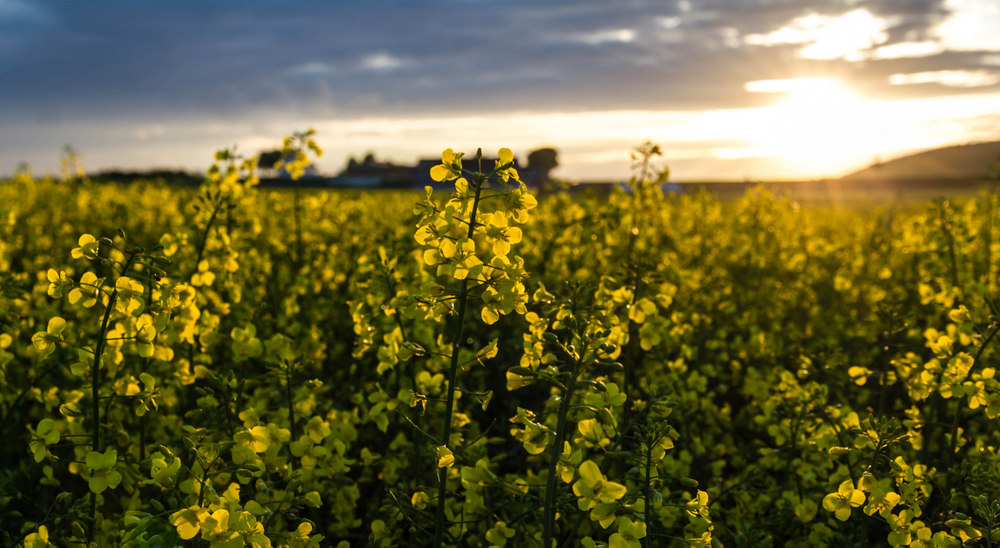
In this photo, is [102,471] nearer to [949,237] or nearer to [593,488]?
[593,488]

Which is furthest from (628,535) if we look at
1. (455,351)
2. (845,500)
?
(845,500)

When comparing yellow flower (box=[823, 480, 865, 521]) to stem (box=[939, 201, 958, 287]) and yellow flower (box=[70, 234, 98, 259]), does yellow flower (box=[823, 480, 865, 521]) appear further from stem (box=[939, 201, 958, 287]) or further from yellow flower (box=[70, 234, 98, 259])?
stem (box=[939, 201, 958, 287])

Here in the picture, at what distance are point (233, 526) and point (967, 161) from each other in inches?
4693

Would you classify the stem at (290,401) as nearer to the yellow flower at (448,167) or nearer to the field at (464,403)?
the field at (464,403)

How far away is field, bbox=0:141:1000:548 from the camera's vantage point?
2.08 m

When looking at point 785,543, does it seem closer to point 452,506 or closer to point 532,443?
point 452,506

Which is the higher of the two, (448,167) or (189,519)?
(448,167)

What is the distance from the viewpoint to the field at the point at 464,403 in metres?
2.08

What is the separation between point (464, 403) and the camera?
4.58 m

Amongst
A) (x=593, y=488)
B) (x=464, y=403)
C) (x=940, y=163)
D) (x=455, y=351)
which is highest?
(x=940, y=163)

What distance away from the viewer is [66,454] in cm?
395

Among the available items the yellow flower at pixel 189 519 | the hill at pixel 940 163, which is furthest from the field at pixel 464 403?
the hill at pixel 940 163

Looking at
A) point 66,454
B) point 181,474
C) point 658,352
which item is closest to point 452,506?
point 181,474

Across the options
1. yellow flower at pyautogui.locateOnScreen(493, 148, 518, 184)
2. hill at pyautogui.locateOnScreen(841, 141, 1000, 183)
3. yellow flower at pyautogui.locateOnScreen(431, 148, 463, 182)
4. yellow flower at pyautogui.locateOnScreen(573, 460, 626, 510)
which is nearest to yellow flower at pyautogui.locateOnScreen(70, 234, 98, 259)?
yellow flower at pyautogui.locateOnScreen(431, 148, 463, 182)
